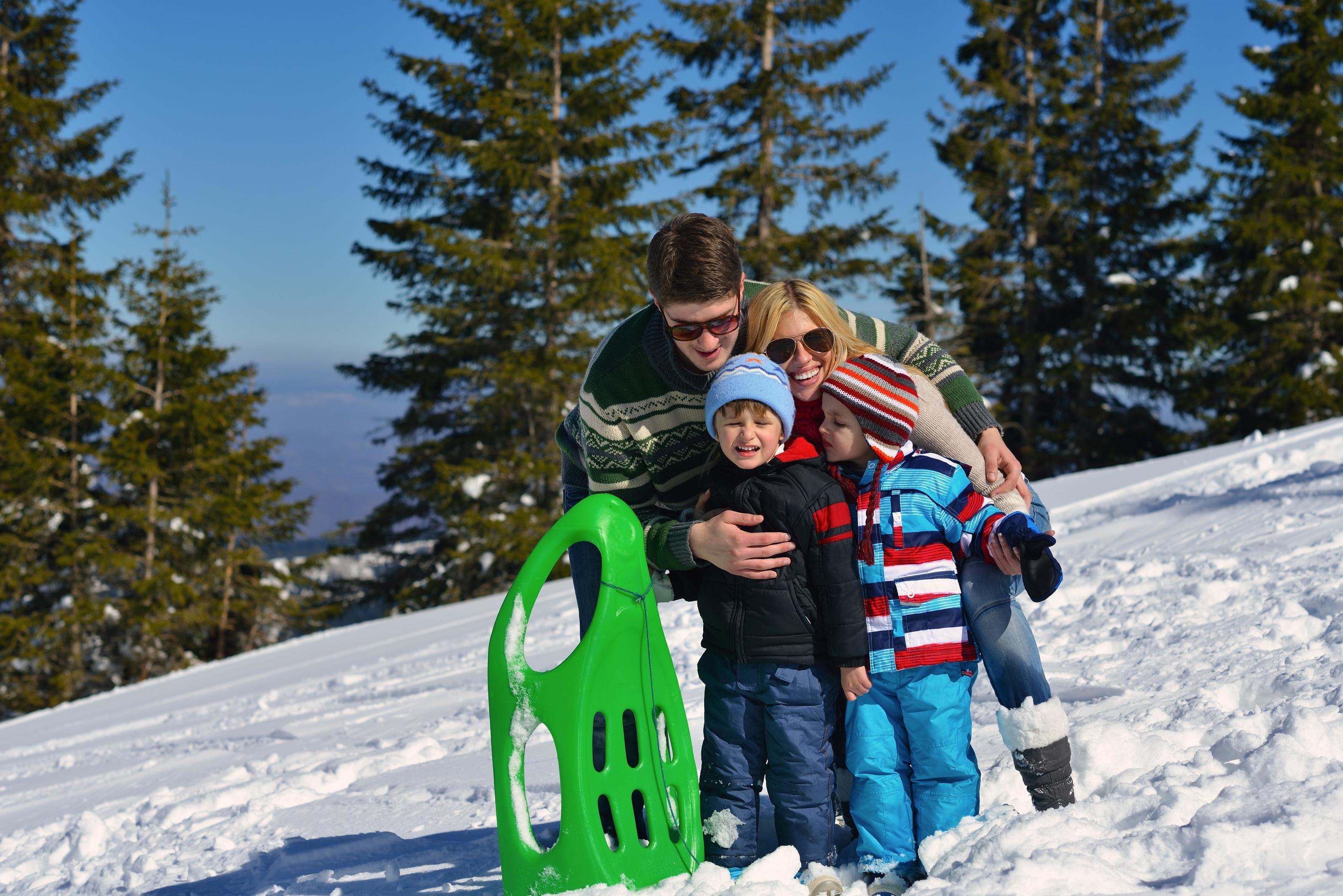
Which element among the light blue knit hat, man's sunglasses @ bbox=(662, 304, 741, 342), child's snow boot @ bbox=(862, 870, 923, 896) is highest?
Result: man's sunglasses @ bbox=(662, 304, 741, 342)

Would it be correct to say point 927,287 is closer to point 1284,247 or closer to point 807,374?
point 1284,247

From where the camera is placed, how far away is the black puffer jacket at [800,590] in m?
2.22

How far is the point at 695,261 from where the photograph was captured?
2.23m

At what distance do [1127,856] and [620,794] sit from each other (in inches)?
41.6

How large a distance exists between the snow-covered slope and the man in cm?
78

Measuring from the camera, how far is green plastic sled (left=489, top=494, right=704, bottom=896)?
2.05 m

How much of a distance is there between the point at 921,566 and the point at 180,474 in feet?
51.4

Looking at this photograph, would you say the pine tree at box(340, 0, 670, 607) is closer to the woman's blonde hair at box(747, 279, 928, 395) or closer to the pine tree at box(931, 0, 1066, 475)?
the pine tree at box(931, 0, 1066, 475)

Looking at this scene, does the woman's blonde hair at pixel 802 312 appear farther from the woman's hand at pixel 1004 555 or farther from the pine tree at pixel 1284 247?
the pine tree at pixel 1284 247

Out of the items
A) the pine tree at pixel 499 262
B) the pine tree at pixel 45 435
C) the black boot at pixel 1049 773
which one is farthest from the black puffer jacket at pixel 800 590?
the pine tree at pixel 45 435

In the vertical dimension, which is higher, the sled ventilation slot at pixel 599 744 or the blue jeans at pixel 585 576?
the blue jeans at pixel 585 576

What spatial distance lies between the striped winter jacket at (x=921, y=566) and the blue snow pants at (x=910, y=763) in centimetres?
6

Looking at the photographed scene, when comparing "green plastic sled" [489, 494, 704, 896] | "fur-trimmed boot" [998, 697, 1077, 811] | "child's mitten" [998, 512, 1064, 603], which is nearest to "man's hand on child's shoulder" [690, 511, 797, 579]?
"green plastic sled" [489, 494, 704, 896]

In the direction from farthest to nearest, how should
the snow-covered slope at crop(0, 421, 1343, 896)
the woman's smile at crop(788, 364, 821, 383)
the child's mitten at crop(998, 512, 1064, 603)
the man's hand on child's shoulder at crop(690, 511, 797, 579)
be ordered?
1. the woman's smile at crop(788, 364, 821, 383)
2. the man's hand on child's shoulder at crop(690, 511, 797, 579)
3. the child's mitten at crop(998, 512, 1064, 603)
4. the snow-covered slope at crop(0, 421, 1343, 896)
